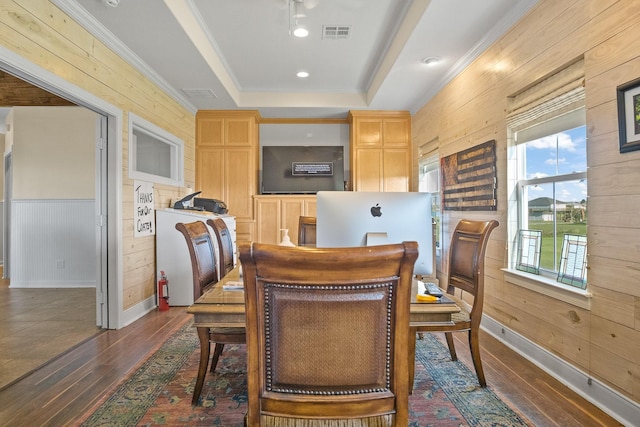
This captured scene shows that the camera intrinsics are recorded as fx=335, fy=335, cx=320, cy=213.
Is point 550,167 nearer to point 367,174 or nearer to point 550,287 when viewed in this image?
point 550,287

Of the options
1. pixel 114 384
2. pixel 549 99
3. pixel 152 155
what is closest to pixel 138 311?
pixel 114 384

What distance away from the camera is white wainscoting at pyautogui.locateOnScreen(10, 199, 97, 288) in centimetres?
475

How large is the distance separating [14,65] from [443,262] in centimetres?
441

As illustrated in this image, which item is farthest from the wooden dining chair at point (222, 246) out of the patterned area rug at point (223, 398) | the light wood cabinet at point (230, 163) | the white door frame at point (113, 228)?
the light wood cabinet at point (230, 163)

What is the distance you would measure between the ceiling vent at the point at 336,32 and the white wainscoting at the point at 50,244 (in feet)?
13.2

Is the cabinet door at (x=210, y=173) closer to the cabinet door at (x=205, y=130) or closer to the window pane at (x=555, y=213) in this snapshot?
the cabinet door at (x=205, y=130)

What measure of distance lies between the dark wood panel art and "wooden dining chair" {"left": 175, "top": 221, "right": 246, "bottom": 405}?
241 cm

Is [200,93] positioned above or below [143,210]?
above

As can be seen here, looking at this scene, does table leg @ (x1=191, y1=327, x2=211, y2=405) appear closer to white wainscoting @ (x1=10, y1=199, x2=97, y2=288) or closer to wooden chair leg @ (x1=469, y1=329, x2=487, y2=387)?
wooden chair leg @ (x1=469, y1=329, x2=487, y2=387)

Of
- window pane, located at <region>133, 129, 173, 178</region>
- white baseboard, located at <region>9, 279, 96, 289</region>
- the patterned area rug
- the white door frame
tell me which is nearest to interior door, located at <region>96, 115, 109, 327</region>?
the white door frame

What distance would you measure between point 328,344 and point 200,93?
14.6 feet

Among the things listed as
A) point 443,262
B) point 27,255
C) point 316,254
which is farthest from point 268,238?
point 316,254

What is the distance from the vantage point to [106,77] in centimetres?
303

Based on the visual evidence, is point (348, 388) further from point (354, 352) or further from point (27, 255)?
point (27, 255)
